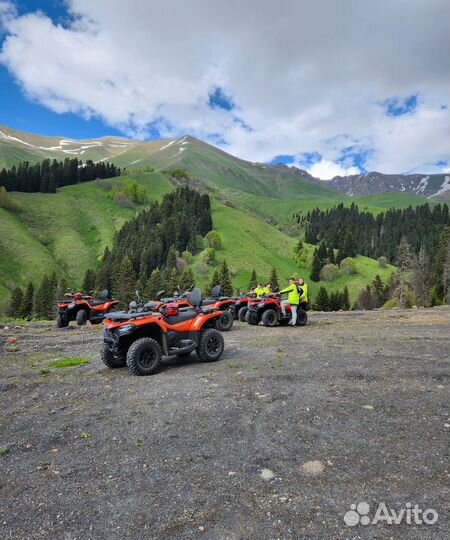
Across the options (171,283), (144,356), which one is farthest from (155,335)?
(171,283)

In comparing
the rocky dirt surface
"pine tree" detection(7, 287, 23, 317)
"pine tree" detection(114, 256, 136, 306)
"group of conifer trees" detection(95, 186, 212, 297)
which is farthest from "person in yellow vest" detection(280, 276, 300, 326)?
"pine tree" detection(7, 287, 23, 317)

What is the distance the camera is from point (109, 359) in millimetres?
10555

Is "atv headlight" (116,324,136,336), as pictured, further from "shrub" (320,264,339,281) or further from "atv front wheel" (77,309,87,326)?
"shrub" (320,264,339,281)

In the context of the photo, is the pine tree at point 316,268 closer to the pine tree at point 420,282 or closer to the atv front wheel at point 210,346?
the pine tree at point 420,282

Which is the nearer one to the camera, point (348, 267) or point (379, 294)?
point (379, 294)

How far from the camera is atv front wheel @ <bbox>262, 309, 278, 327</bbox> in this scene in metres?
19.3

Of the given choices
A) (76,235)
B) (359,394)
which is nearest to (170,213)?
(76,235)

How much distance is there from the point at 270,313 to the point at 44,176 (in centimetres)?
13701

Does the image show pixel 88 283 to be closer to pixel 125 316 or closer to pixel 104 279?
pixel 104 279

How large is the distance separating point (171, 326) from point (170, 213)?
11848 cm

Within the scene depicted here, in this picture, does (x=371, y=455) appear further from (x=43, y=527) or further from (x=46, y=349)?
(x=46, y=349)

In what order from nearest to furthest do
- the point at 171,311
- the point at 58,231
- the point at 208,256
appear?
1. the point at 171,311
2. the point at 208,256
3. the point at 58,231

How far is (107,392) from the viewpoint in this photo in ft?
27.4

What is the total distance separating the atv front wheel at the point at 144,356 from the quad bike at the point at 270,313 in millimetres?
10025
